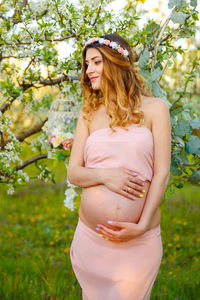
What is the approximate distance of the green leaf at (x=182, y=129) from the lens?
2.38m

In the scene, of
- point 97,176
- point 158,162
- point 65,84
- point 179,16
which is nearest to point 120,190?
point 97,176

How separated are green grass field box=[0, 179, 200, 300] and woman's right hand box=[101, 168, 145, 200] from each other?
1.11m

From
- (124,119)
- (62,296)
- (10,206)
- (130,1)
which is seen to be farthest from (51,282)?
Result: (10,206)

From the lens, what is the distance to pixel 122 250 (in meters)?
2.08

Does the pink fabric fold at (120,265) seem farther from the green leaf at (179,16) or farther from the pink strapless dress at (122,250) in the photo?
the green leaf at (179,16)

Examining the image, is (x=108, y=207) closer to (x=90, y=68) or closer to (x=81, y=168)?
(x=81, y=168)

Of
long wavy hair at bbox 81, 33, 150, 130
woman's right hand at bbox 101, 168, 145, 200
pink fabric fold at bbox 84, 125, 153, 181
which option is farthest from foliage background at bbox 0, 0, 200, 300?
woman's right hand at bbox 101, 168, 145, 200

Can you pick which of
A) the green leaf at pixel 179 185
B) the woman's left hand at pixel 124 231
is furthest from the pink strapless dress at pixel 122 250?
the green leaf at pixel 179 185

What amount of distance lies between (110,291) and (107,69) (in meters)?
1.37

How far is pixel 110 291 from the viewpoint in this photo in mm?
2080

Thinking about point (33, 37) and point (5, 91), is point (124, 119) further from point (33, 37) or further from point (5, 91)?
point (5, 91)

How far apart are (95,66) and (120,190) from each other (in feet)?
2.74

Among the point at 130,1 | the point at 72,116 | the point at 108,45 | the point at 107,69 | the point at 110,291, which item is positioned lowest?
the point at 110,291

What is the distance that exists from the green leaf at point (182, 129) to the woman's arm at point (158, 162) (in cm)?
32
